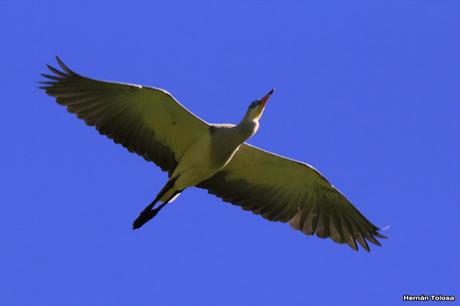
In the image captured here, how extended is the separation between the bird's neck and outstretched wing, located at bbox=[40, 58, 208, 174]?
Answer: 0.63m

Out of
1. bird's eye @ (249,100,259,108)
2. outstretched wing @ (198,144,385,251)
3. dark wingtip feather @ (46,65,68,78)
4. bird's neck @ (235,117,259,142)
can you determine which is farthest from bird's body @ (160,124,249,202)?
dark wingtip feather @ (46,65,68,78)

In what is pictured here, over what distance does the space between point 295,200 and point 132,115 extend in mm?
2685

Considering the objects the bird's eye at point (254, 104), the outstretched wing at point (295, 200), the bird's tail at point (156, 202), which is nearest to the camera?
the bird's eye at point (254, 104)

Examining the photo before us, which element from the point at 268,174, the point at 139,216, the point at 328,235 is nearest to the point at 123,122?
the point at 139,216

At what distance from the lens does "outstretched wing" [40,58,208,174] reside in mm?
11602

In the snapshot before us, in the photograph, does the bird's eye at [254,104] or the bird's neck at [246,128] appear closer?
the bird's neck at [246,128]

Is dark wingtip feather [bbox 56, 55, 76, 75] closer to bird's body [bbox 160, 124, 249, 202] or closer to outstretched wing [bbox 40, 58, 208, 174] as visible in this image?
outstretched wing [bbox 40, 58, 208, 174]

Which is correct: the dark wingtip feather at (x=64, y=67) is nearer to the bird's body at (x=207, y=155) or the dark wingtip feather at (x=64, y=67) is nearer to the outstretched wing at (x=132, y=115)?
the outstretched wing at (x=132, y=115)

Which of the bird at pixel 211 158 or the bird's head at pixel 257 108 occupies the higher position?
the bird's head at pixel 257 108

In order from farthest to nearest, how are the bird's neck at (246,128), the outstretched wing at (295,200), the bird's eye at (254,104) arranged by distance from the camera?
1. the outstretched wing at (295,200)
2. the bird's eye at (254,104)
3. the bird's neck at (246,128)

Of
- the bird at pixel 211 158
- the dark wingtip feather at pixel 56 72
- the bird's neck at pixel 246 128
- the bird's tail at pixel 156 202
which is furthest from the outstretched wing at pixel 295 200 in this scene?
the dark wingtip feather at pixel 56 72

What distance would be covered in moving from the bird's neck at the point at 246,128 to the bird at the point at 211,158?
13 mm

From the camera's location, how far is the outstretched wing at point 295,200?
12344 mm

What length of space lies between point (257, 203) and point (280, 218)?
40cm
